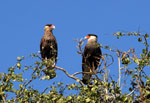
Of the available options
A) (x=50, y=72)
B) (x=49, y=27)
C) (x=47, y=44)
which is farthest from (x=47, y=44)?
(x=50, y=72)

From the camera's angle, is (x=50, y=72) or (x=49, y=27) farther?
(x=49, y=27)

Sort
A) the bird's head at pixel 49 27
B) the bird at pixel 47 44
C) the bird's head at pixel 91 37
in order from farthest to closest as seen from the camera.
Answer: the bird's head at pixel 49 27, the bird at pixel 47 44, the bird's head at pixel 91 37

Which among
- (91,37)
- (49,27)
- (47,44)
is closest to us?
(91,37)

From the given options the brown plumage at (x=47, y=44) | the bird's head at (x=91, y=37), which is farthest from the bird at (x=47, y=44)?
the bird's head at (x=91, y=37)

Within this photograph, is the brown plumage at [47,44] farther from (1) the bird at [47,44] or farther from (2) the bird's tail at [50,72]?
(2) the bird's tail at [50,72]

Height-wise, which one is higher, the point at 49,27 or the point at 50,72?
the point at 49,27

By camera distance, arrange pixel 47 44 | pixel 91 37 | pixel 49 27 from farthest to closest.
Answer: pixel 49 27 → pixel 47 44 → pixel 91 37

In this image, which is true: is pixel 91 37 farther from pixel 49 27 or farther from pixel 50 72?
pixel 50 72

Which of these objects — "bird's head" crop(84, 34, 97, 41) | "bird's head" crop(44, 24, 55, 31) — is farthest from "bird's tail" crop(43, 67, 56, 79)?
"bird's head" crop(44, 24, 55, 31)

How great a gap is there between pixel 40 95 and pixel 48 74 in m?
0.58

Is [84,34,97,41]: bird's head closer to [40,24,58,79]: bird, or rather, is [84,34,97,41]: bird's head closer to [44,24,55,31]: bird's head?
[40,24,58,79]: bird

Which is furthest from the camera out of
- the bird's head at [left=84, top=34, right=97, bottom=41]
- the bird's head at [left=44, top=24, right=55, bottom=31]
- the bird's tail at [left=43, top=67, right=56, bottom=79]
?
the bird's head at [left=44, top=24, right=55, bottom=31]

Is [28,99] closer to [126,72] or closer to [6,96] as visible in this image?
[6,96]

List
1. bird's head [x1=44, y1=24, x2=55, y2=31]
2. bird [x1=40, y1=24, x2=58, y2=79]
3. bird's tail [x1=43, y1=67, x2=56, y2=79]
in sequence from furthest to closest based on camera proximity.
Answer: bird's head [x1=44, y1=24, x2=55, y2=31]
bird [x1=40, y1=24, x2=58, y2=79]
bird's tail [x1=43, y1=67, x2=56, y2=79]
